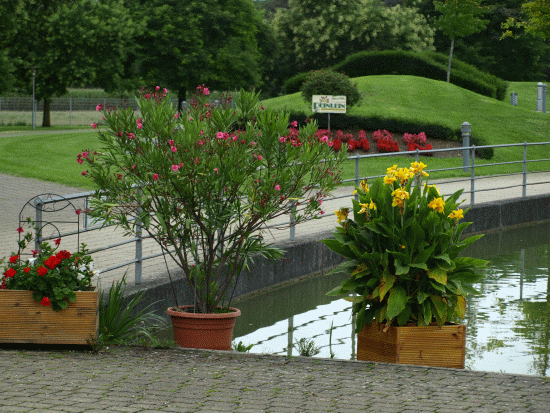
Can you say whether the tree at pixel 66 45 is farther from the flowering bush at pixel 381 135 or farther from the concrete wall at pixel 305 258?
the concrete wall at pixel 305 258

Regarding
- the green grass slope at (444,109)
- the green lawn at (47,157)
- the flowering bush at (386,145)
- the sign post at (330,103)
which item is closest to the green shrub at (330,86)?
the green grass slope at (444,109)

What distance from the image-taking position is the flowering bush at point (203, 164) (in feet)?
20.0

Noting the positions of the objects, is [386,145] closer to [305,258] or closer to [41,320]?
[305,258]

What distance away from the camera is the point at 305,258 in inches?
397

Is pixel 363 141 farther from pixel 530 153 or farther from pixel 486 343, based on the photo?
pixel 486 343

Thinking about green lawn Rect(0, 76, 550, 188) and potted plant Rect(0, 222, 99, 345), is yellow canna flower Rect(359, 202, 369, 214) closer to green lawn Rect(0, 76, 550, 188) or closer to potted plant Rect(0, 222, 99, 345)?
potted plant Rect(0, 222, 99, 345)

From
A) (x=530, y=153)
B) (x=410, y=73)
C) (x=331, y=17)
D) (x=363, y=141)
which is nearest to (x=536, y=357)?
(x=363, y=141)

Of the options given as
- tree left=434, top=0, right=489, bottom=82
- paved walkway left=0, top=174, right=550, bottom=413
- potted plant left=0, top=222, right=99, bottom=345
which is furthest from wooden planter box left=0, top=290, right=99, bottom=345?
tree left=434, top=0, right=489, bottom=82

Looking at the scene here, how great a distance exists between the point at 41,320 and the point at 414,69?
33.4 metres

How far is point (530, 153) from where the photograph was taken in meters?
26.4

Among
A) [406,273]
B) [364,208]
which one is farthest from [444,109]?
[406,273]

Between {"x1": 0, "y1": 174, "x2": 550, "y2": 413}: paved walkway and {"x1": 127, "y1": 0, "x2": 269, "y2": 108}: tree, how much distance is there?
43.7 meters

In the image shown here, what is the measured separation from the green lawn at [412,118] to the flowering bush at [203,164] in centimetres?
1305

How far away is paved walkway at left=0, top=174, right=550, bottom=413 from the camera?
A: 181 inches
